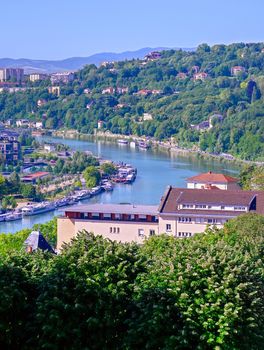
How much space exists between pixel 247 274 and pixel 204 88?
1343 inches

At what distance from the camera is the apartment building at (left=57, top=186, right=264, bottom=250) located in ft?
30.4

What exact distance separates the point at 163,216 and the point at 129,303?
519 centimetres

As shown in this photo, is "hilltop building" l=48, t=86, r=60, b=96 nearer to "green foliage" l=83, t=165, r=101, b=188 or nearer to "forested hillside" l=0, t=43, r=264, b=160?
"forested hillside" l=0, t=43, r=264, b=160

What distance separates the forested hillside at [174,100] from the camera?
2905cm

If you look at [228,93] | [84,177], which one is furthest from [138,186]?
[228,93]

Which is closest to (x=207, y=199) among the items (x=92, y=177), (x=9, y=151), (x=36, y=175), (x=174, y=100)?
(x=92, y=177)

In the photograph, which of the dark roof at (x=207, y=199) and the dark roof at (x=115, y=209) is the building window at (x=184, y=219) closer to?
the dark roof at (x=207, y=199)

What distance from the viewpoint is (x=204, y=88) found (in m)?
37.9

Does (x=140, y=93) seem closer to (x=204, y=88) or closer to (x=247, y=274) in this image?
(x=204, y=88)

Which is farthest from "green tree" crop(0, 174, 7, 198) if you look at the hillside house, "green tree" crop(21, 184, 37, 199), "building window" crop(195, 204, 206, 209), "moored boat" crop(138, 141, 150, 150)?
the hillside house

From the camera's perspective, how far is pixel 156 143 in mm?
30250

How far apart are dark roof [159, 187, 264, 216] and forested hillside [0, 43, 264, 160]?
49.5 feet

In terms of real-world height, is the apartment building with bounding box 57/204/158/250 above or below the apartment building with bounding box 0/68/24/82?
below

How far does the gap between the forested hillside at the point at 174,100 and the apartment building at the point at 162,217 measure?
15330 millimetres
